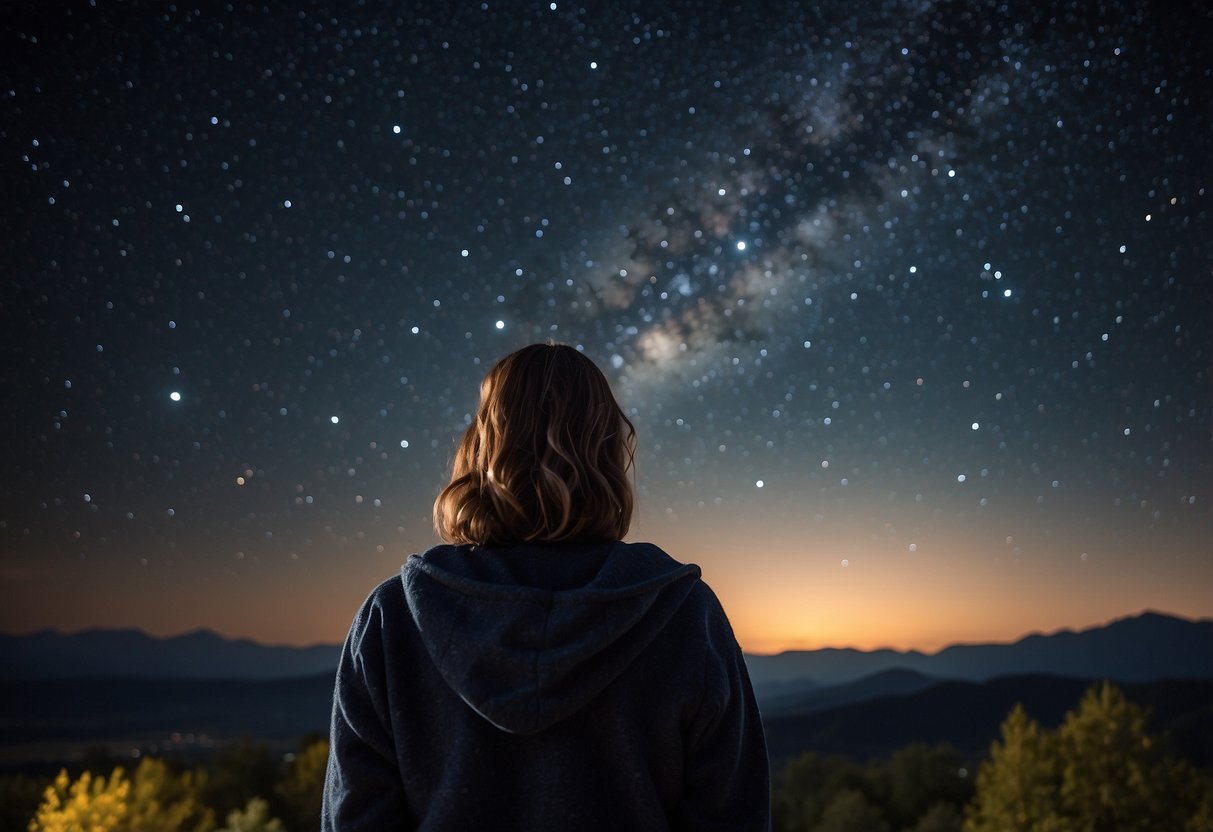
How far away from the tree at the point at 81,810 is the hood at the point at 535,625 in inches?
888

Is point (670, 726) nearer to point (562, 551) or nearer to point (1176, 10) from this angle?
point (562, 551)

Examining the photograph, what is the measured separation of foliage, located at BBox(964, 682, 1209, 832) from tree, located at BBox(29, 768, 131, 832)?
878 inches

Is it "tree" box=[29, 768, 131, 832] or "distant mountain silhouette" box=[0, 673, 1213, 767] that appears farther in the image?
"distant mountain silhouette" box=[0, 673, 1213, 767]

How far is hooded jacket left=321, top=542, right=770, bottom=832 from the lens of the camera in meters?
1.14

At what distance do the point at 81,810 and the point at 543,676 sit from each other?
23.6m

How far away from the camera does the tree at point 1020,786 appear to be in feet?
68.0

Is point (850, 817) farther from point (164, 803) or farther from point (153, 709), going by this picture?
point (153, 709)

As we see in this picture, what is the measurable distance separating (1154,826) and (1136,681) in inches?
1547

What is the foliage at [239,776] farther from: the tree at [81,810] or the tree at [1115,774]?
the tree at [1115,774]

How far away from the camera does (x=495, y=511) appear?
50.6 inches

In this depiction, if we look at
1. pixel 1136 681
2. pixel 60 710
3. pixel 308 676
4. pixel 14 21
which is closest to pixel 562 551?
pixel 14 21

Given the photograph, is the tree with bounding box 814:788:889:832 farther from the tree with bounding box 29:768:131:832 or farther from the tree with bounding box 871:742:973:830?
the tree with bounding box 29:768:131:832

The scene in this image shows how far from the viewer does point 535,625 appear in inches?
44.8

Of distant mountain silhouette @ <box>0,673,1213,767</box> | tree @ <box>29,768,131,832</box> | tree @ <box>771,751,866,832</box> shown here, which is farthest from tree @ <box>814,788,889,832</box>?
tree @ <box>29,768,131,832</box>
